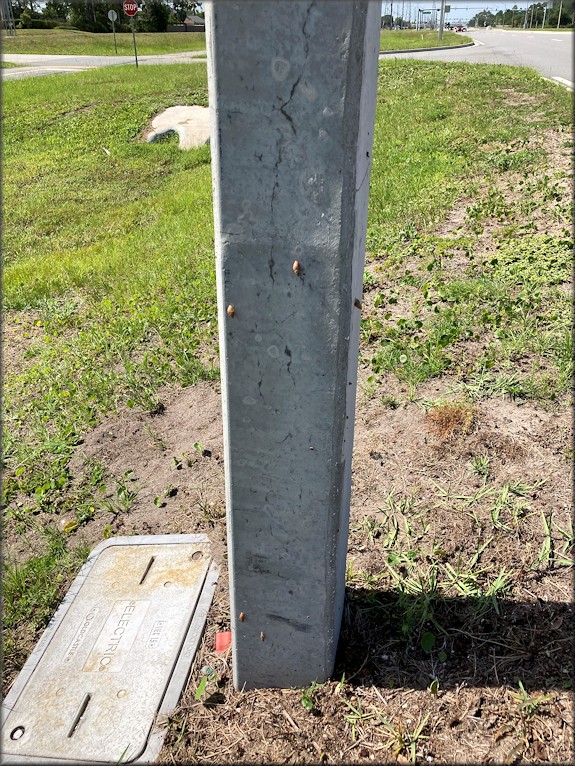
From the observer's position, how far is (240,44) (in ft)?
3.93

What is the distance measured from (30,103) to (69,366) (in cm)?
1648

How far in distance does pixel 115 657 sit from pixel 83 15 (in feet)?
193

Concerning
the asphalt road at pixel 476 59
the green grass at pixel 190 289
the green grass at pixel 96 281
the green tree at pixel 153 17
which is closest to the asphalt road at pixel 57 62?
the asphalt road at pixel 476 59

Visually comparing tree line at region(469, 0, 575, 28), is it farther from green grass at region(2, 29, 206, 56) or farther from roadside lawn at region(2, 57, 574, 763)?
roadside lawn at region(2, 57, 574, 763)

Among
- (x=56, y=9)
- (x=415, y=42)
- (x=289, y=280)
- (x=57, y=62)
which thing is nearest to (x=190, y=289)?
(x=289, y=280)

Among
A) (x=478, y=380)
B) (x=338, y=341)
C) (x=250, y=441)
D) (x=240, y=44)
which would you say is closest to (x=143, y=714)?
(x=250, y=441)

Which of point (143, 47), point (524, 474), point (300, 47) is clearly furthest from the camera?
point (143, 47)

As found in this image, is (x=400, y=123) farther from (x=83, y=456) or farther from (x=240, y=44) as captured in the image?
(x=240, y=44)

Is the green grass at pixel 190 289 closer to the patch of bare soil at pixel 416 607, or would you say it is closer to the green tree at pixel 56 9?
the patch of bare soil at pixel 416 607

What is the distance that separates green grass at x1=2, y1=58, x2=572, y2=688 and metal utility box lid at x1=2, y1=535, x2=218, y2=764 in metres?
0.25

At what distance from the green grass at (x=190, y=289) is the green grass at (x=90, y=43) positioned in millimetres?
30053

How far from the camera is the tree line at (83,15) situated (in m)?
49.2

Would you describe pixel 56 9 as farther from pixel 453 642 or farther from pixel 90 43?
pixel 453 642

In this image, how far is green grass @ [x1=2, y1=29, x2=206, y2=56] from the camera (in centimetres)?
3650
